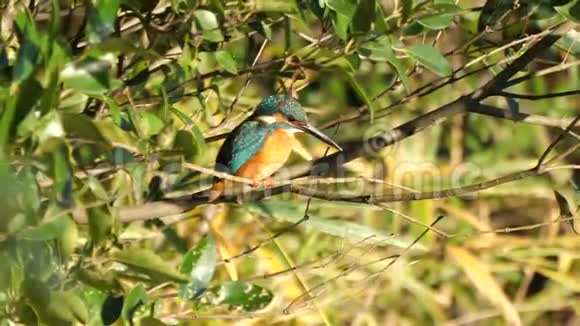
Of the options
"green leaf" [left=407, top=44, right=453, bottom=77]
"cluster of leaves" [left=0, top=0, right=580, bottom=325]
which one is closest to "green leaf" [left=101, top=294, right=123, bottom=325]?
"cluster of leaves" [left=0, top=0, right=580, bottom=325]

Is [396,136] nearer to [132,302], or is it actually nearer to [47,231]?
[132,302]

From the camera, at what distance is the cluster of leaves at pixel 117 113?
1499mm

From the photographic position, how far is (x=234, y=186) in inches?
107

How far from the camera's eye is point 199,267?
7.75 ft

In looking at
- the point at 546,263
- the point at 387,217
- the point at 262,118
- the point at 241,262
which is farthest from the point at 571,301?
the point at 262,118

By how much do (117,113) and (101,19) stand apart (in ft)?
0.59

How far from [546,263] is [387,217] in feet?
2.23

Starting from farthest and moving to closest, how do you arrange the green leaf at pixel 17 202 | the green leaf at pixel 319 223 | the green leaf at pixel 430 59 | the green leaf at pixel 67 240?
the green leaf at pixel 319 223 < the green leaf at pixel 430 59 < the green leaf at pixel 67 240 < the green leaf at pixel 17 202

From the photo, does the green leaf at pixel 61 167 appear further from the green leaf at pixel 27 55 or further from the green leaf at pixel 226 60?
the green leaf at pixel 226 60

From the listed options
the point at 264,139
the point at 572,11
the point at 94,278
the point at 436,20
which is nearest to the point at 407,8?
the point at 436,20

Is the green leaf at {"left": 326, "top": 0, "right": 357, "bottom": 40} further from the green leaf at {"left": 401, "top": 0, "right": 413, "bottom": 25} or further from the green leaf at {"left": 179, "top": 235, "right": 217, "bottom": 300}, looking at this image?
the green leaf at {"left": 179, "top": 235, "right": 217, "bottom": 300}

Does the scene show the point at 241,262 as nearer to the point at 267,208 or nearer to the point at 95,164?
the point at 267,208

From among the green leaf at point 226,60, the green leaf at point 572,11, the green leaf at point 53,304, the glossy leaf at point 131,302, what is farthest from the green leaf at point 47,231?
the green leaf at point 572,11

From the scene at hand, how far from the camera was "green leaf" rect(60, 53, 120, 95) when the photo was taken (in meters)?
1.55
